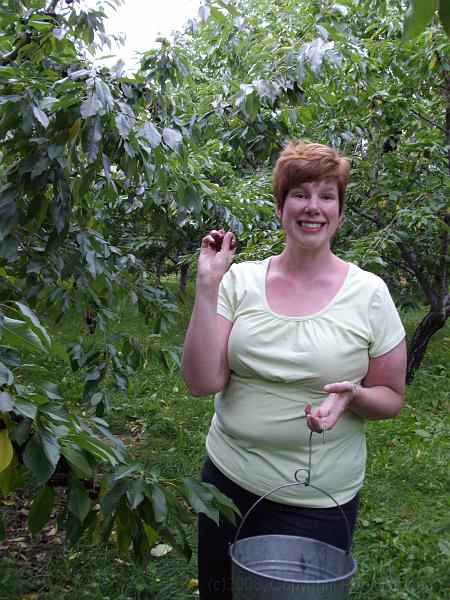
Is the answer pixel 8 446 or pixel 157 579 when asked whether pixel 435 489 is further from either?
pixel 8 446

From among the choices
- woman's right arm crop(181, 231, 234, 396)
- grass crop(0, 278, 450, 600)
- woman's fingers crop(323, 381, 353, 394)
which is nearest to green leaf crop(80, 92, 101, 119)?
woman's right arm crop(181, 231, 234, 396)

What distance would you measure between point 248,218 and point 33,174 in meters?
1.91

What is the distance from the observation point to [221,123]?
3.22 meters

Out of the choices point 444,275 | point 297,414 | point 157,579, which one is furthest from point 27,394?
point 444,275

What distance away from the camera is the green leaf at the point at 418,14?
643mm

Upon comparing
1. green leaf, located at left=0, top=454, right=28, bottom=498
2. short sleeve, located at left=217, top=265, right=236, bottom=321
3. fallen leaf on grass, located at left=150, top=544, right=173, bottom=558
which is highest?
short sleeve, located at left=217, top=265, right=236, bottom=321

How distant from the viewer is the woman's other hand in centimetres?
143

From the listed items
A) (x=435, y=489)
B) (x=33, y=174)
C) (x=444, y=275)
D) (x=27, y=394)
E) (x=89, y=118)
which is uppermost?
(x=89, y=118)

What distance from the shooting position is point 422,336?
6520 millimetres

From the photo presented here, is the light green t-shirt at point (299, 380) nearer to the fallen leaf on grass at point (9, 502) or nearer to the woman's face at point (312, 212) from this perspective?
the woman's face at point (312, 212)

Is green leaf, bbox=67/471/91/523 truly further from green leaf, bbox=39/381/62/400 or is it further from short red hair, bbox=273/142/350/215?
short red hair, bbox=273/142/350/215

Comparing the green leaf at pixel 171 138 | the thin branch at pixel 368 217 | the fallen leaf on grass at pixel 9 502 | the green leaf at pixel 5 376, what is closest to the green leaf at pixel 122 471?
the green leaf at pixel 5 376

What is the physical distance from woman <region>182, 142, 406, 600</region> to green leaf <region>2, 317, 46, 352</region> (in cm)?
45

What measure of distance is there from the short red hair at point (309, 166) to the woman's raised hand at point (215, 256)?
0.22 m
